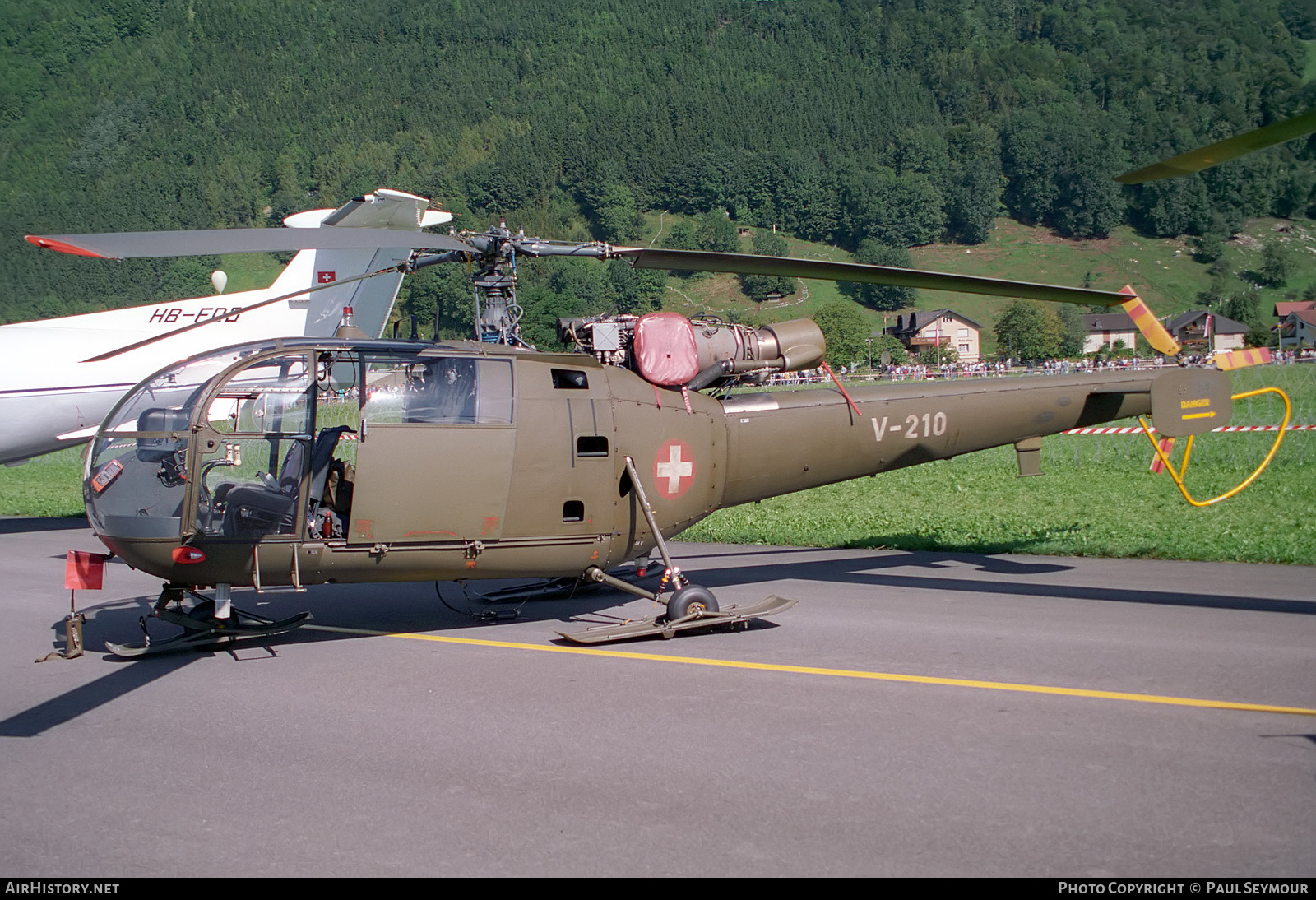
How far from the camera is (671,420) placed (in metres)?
8.44

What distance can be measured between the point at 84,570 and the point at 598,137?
158m

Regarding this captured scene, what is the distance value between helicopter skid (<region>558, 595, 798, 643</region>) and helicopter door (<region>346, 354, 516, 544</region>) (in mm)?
1101

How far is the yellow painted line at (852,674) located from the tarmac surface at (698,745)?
0.03 meters

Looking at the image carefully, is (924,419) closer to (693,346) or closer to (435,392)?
(693,346)

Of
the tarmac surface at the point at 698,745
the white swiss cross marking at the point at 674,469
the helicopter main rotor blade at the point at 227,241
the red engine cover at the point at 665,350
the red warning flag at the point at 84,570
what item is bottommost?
the tarmac surface at the point at 698,745

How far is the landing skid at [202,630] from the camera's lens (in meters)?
7.55

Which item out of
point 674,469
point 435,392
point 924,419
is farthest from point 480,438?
point 924,419

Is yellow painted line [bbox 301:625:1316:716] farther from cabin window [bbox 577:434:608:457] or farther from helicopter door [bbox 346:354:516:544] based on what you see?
cabin window [bbox 577:434:608:457]

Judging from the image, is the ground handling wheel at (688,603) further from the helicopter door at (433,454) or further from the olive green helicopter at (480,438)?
the helicopter door at (433,454)

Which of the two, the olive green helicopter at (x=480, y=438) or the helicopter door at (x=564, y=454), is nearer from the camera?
the olive green helicopter at (x=480, y=438)

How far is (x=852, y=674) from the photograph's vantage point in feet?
22.0

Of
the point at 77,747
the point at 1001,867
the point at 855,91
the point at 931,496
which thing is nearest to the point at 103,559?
the point at 77,747

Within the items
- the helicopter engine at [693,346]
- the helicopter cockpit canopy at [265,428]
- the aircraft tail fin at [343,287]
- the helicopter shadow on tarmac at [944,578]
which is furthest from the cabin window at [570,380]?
the aircraft tail fin at [343,287]

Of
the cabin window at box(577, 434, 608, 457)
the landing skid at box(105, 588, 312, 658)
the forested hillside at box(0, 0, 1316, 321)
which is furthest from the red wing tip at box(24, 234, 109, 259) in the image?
the forested hillside at box(0, 0, 1316, 321)
